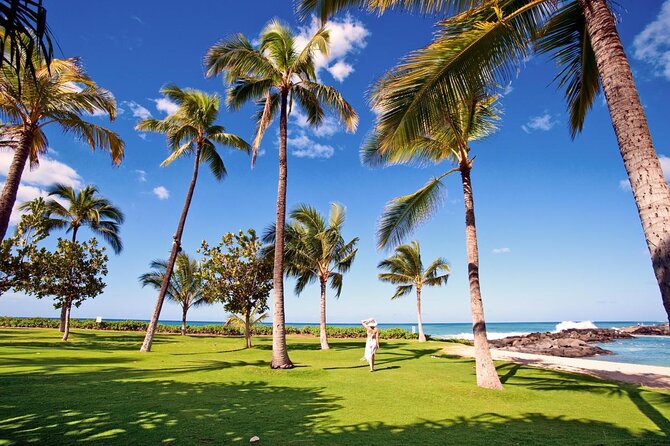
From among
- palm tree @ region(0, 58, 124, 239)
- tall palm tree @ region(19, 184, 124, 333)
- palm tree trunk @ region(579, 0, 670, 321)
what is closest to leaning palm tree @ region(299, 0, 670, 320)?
palm tree trunk @ region(579, 0, 670, 321)

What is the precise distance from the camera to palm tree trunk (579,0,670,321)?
3.19 m

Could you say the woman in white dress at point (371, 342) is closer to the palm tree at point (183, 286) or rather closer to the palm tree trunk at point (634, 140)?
the palm tree trunk at point (634, 140)

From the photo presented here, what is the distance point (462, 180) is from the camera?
1049 centimetres

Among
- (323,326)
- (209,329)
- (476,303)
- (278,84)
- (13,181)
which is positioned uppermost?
(278,84)

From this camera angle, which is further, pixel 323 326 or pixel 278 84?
pixel 323 326

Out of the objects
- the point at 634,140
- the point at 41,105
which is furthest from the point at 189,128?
the point at 634,140

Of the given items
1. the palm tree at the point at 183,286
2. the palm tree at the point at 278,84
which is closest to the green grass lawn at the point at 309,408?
the palm tree at the point at 278,84

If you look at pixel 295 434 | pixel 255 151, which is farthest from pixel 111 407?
pixel 255 151

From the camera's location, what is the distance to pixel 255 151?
40.0 feet

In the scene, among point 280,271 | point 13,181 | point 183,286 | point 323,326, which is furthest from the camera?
point 183,286

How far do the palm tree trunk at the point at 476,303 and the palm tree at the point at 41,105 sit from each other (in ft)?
34.5

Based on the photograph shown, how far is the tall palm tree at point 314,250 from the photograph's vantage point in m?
22.5

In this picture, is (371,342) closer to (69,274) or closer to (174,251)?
(174,251)

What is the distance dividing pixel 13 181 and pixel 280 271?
7.62 m
